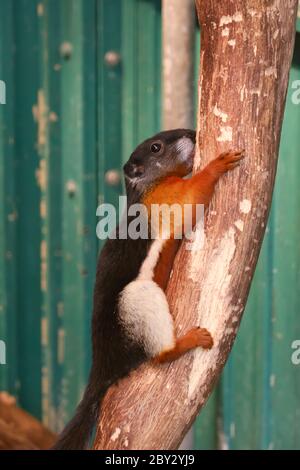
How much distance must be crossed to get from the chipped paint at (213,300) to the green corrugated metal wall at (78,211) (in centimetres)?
124

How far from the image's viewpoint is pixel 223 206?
2.15m

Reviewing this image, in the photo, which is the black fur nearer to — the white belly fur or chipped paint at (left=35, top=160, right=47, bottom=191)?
the white belly fur

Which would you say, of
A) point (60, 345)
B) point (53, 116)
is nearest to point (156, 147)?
point (53, 116)

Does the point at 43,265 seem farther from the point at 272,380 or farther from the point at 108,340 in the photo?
the point at 108,340

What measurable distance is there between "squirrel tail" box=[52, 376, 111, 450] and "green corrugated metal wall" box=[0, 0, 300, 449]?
124 centimetres

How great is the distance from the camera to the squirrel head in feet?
8.35

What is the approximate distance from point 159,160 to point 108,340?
2.11ft

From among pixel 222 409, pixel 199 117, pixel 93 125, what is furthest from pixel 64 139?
pixel 199 117

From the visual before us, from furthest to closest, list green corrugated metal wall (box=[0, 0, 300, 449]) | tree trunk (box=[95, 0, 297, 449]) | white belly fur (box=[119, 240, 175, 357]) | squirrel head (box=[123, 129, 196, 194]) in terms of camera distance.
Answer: green corrugated metal wall (box=[0, 0, 300, 449]) → squirrel head (box=[123, 129, 196, 194]) → white belly fur (box=[119, 240, 175, 357]) → tree trunk (box=[95, 0, 297, 449])

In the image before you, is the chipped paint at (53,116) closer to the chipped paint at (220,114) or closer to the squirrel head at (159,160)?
the squirrel head at (159,160)

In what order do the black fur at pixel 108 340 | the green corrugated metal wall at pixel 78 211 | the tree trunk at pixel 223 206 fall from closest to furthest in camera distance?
the tree trunk at pixel 223 206 → the black fur at pixel 108 340 → the green corrugated metal wall at pixel 78 211

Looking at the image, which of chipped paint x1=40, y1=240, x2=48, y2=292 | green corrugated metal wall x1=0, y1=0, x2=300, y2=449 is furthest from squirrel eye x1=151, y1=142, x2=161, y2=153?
chipped paint x1=40, y1=240, x2=48, y2=292

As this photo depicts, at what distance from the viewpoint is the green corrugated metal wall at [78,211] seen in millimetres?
3402

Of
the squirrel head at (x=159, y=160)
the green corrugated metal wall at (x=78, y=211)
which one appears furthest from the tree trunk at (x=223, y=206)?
the green corrugated metal wall at (x=78, y=211)
